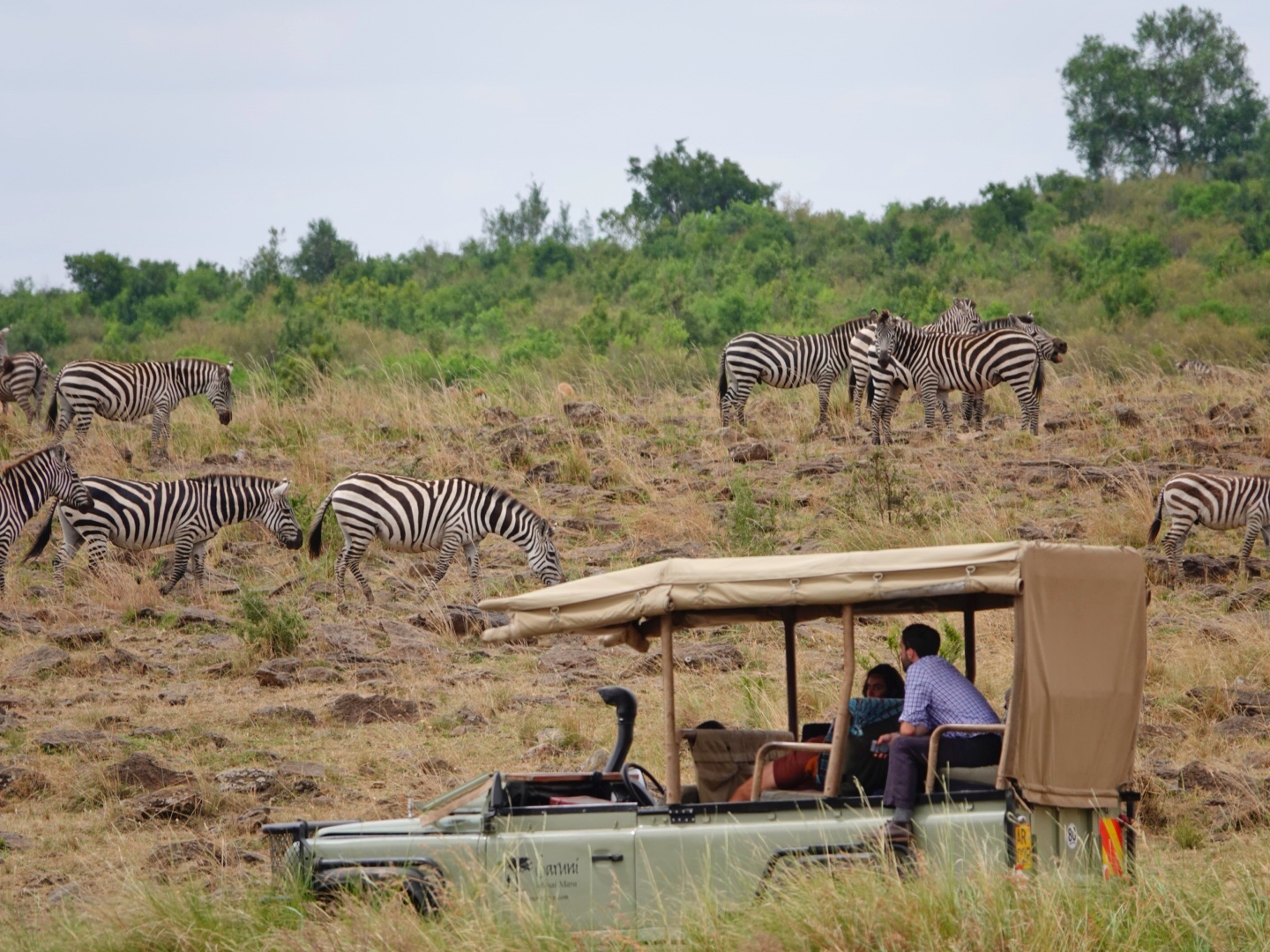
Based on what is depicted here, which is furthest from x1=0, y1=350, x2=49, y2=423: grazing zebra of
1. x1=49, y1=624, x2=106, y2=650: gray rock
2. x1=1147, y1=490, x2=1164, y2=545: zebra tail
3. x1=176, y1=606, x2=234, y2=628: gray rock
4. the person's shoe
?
the person's shoe

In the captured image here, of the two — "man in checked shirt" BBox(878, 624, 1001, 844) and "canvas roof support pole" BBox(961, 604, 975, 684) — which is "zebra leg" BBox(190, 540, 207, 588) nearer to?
"canvas roof support pole" BBox(961, 604, 975, 684)

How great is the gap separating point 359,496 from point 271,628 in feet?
9.52

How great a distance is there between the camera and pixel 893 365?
22.2m

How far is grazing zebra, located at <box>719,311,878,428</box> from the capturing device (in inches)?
947

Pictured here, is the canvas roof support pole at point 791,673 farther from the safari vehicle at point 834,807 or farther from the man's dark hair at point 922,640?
the safari vehicle at point 834,807

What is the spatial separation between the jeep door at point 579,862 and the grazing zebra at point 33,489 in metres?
11.5

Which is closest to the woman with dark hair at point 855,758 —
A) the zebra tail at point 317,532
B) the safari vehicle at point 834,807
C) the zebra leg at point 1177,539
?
the safari vehicle at point 834,807

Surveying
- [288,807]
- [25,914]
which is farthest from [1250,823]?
[25,914]

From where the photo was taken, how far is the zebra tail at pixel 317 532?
1689cm

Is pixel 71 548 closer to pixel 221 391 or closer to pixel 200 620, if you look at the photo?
pixel 200 620

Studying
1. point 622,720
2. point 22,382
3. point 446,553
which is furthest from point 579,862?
point 22,382

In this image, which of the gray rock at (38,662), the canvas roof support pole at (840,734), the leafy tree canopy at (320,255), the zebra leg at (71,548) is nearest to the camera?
the canvas roof support pole at (840,734)

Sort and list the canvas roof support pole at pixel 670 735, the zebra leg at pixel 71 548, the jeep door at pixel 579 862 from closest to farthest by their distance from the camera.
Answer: the jeep door at pixel 579 862 < the canvas roof support pole at pixel 670 735 < the zebra leg at pixel 71 548

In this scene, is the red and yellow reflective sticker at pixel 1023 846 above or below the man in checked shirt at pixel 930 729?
below
